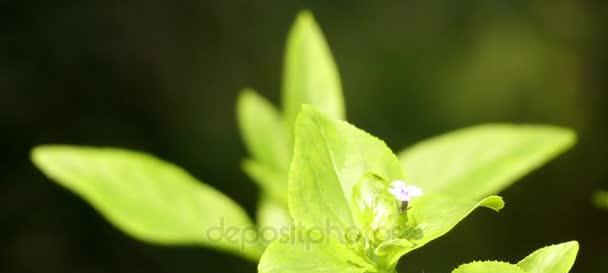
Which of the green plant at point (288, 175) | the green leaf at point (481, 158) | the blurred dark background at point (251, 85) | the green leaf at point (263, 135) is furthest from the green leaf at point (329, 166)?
the blurred dark background at point (251, 85)

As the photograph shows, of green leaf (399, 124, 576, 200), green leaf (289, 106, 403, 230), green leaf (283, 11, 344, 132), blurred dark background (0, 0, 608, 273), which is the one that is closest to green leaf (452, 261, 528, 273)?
green leaf (289, 106, 403, 230)

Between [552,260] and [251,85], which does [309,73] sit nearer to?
[552,260]

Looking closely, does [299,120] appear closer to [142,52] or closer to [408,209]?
[408,209]

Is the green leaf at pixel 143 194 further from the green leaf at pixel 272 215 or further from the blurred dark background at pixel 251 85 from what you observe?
the blurred dark background at pixel 251 85

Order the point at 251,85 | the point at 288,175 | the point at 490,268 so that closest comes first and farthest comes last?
the point at 490,268 → the point at 288,175 → the point at 251,85

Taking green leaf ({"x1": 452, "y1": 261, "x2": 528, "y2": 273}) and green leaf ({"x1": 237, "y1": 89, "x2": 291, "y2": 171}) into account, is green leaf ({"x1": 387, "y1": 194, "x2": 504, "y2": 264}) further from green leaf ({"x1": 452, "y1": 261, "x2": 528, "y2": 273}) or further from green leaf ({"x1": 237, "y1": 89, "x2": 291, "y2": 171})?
green leaf ({"x1": 237, "y1": 89, "x2": 291, "y2": 171})

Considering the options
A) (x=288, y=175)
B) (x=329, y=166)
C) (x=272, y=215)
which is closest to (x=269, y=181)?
(x=272, y=215)
